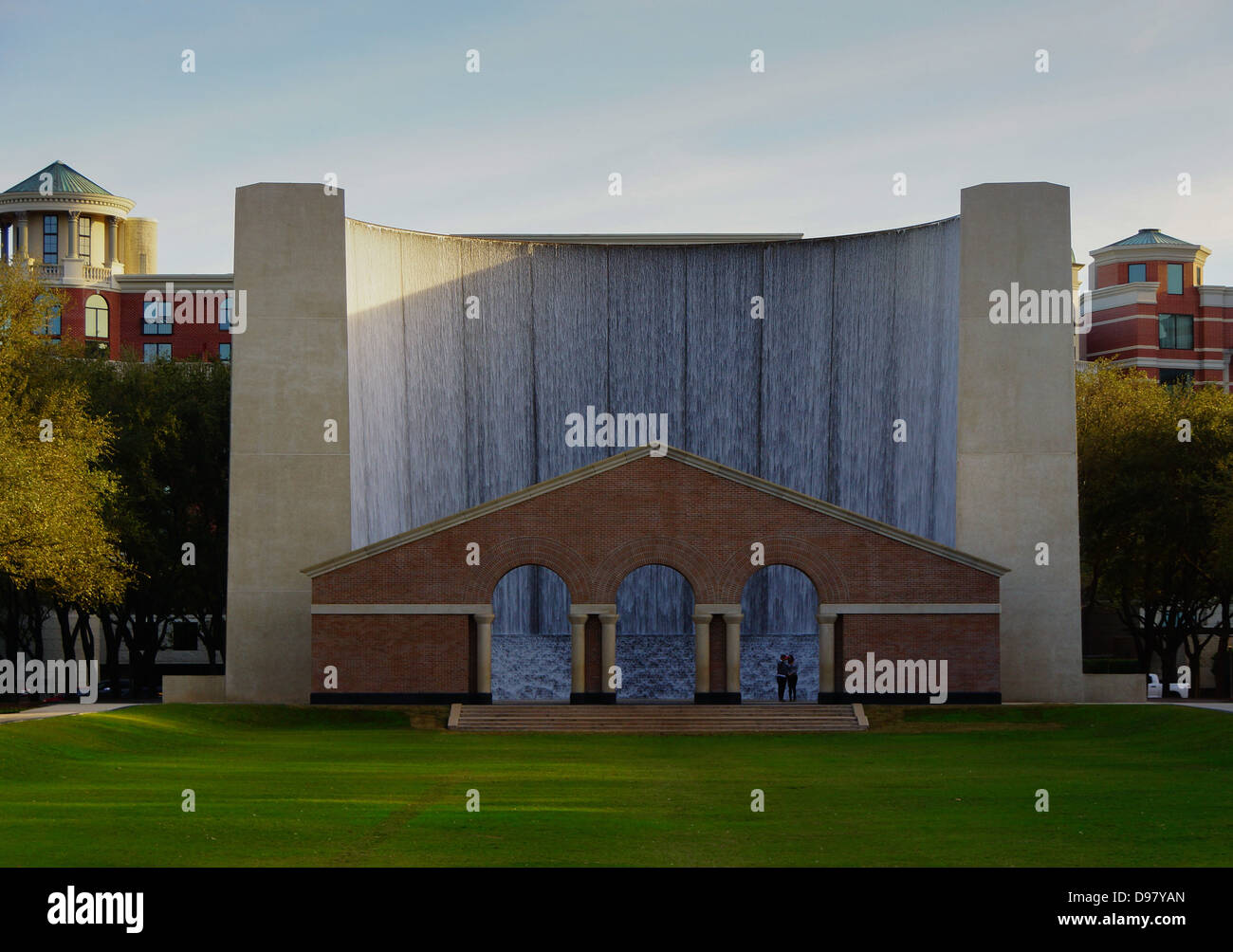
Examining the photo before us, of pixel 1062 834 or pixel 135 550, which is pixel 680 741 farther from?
pixel 135 550

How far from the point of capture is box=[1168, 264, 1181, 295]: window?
309ft

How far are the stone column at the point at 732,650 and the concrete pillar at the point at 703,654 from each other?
585 millimetres

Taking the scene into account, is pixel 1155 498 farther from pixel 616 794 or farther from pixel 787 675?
pixel 616 794

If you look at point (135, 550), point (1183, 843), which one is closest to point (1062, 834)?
point (1183, 843)

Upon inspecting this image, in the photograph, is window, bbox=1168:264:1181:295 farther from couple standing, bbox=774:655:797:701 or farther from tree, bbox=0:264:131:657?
tree, bbox=0:264:131:657

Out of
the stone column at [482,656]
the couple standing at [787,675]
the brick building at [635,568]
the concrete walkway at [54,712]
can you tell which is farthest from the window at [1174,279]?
the concrete walkway at [54,712]

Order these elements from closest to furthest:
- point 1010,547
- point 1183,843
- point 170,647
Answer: point 1183,843 → point 1010,547 → point 170,647

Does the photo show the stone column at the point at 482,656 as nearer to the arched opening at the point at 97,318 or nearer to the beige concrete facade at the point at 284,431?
the beige concrete facade at the point at 284,431

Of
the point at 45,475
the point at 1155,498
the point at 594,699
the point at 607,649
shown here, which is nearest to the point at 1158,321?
the point at 1155,498

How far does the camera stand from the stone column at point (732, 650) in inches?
2071

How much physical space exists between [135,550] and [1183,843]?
4836cm

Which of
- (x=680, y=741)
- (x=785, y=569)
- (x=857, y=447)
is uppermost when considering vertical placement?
(x=857, y=447)

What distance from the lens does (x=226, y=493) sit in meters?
68.0
